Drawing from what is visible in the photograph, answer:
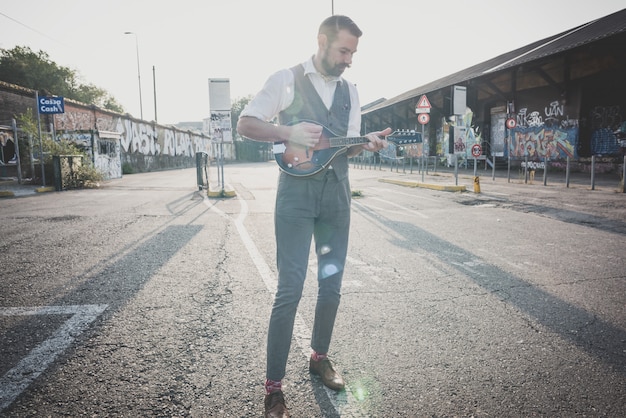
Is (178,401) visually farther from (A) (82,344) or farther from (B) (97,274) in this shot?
(B) (97,274)

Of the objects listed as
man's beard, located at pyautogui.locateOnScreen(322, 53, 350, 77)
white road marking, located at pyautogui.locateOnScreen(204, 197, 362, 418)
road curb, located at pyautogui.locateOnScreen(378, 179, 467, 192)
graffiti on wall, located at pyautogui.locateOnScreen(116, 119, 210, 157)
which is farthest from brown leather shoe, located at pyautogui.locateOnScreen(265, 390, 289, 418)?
graffiti on wall, located at pyautogui.locateOnScreen(116, 119, 210, 157)

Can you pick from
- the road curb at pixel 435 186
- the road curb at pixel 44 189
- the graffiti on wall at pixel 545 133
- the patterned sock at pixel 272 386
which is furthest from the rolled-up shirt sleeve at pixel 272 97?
the graffiti on wall at pixel 545 133

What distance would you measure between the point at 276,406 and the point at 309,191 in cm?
114

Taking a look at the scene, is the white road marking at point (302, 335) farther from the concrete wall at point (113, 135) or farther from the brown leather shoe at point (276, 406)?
the concrete wall at point (113, 135)

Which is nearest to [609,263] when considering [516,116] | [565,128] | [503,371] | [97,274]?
[503,371]

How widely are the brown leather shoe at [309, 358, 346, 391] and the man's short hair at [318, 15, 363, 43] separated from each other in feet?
6.31

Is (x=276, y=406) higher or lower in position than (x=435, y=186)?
lower

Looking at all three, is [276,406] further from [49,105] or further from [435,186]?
[49,105]

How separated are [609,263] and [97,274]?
594 centimetres

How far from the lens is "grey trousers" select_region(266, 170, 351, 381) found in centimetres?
203

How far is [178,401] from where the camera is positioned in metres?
2.00

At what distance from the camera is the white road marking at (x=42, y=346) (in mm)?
2107

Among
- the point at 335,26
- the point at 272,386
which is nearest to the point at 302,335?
the point at 272,386

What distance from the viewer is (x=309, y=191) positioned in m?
2.11
